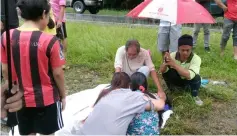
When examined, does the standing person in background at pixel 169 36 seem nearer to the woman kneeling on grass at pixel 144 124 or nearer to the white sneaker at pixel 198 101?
the white sneaker at pixel 198 101

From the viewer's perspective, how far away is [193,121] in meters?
3.86

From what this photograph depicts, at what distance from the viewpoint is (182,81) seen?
4.31 m

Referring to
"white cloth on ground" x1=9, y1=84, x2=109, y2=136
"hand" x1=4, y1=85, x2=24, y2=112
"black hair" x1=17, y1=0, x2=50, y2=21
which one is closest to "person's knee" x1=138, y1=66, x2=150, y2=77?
"white cloth on ground" x1=9, y1=84, x2=109, y2=136

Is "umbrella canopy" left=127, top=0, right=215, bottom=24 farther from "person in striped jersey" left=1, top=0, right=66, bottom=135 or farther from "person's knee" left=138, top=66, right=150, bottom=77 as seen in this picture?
"person in striped jersey" left=1, top=0, right=66, bottom=135

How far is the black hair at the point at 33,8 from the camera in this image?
7.84 feet

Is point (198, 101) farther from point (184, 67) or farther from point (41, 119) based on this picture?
point (41, 119)

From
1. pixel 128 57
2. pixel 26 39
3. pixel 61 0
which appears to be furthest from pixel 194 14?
pixel 61 0

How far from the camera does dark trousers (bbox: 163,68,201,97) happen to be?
4.20 m

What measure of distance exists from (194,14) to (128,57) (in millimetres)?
1098

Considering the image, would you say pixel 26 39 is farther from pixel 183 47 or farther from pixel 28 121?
pixel 183 47

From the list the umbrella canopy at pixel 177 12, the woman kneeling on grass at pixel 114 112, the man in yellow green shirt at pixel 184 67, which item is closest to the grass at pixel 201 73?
the man in yellow green shirt at pixel 184 67

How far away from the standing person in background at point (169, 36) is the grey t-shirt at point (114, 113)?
101 inches

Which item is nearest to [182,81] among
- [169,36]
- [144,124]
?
[169,36]

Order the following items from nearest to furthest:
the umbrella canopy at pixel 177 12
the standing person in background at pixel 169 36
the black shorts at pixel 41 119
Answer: the black shorts at pixel 41 119
the umbrella canopy at pixel 177 12
the standing person in background at pixel 169 36
